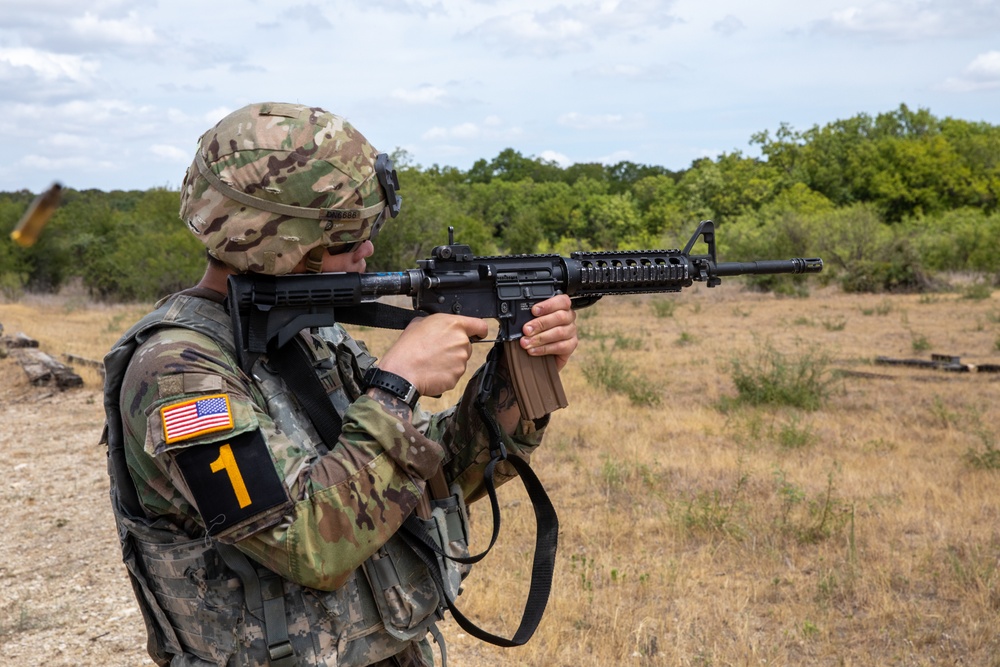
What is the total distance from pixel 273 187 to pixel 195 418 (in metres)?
0.57

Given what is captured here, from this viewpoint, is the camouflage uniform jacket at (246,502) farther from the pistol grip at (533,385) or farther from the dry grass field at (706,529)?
the dry grass field at (706,529)

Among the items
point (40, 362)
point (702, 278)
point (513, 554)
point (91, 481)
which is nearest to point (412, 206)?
point (40, 362)

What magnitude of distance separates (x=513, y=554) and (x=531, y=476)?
3.20 metres

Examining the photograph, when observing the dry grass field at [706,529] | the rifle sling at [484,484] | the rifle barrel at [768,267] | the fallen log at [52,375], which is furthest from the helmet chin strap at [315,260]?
the fallen log at [52,375]

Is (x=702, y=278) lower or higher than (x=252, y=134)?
lower

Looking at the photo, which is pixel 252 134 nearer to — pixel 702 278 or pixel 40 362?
pixel 702 278

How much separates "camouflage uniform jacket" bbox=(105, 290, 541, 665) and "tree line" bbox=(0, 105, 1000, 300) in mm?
24500

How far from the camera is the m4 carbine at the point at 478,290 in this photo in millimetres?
2043

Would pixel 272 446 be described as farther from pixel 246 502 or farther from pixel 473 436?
pixel 473 436

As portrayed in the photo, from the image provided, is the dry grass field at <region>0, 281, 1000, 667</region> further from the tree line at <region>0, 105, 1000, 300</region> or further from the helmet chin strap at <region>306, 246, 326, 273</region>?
the tree line at <region>0, 105, 1000, 300</region>

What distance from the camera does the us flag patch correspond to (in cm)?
170

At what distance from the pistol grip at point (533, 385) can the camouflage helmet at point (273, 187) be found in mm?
601

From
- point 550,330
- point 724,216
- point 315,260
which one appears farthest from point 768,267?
point 724,216

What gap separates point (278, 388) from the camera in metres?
2.06
